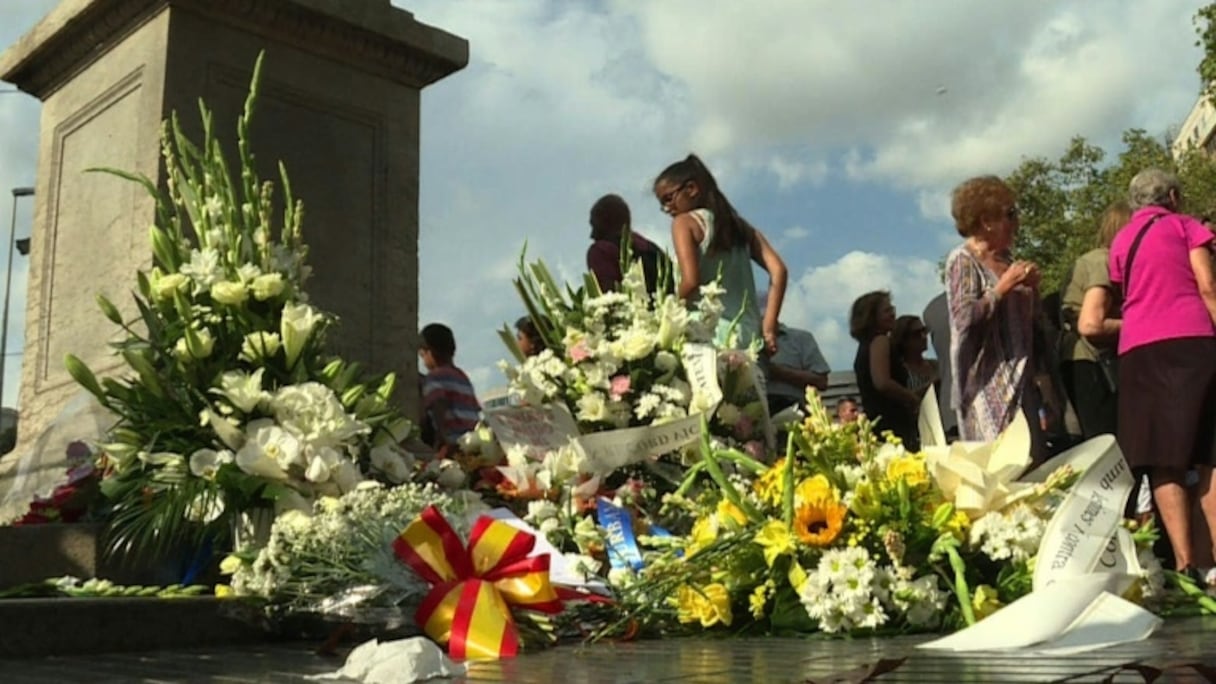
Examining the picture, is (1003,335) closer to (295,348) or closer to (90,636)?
(295,348)

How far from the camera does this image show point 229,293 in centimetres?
418

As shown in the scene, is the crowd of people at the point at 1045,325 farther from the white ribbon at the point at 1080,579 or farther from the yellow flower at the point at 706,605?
the yellow flower at the point at 706,605

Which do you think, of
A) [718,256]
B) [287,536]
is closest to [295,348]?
[287,536]

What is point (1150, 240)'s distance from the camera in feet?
16.8

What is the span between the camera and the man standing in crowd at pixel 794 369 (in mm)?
5859

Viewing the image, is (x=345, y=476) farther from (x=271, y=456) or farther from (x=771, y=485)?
(x=771, y=485)

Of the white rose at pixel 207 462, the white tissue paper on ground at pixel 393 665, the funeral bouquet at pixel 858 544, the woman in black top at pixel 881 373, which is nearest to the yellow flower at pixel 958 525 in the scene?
the funeral bouquet at pixel 858 544

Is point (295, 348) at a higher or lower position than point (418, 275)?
lower

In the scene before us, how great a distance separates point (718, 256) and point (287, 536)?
2.75 metres

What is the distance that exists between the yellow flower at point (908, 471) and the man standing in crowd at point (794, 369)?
7.40 feet

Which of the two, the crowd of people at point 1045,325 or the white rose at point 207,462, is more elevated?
the crowd of people at point 1045,325

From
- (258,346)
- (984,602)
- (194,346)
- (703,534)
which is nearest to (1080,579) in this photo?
(984,602)

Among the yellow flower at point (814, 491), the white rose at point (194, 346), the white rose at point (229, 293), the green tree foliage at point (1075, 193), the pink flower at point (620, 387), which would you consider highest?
the green tree foliage at point (1075, 193)

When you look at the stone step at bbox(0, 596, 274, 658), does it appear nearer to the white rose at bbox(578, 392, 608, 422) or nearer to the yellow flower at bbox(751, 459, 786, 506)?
the yellow flower at bbox(751, 459, 786, 506)
